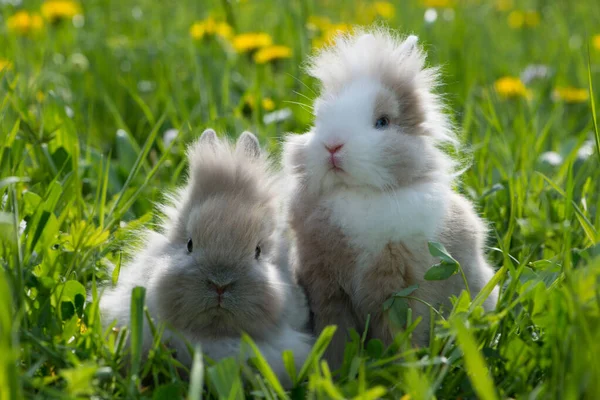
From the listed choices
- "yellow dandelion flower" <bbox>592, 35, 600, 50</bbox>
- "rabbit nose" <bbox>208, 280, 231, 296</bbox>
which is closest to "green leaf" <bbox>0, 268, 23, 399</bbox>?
"rabbit nose" <bbox>208, 280, 231, 296</bbox>

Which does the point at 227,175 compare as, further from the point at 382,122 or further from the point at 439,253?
the point at 439,253

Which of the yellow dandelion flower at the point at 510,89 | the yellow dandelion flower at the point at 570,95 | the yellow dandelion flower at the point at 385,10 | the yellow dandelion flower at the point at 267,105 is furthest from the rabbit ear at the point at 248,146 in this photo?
the yellow dandelion flower at the point at 385,10

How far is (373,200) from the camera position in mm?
2504

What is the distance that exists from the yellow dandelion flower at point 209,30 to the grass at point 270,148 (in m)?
0.06

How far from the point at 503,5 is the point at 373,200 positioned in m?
6.31

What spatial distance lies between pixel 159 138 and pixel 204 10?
2733 millimetres

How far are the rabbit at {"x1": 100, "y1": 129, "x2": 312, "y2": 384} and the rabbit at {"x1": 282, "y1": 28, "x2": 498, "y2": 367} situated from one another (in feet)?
0.34

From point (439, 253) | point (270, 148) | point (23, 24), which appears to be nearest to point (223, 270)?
point (439, 253)

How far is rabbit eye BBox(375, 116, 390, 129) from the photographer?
258 centimetres

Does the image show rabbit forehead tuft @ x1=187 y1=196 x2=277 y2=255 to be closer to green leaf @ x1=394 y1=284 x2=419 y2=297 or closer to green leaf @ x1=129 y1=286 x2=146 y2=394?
green leaf @ x1=129 y1=286 x2=146 y2=394

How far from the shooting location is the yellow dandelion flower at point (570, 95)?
516 centimetres

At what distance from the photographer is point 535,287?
Answer: 235 centimetres

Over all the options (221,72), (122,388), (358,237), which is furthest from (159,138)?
(122,388)

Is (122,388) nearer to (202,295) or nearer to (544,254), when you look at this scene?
(202,295)
